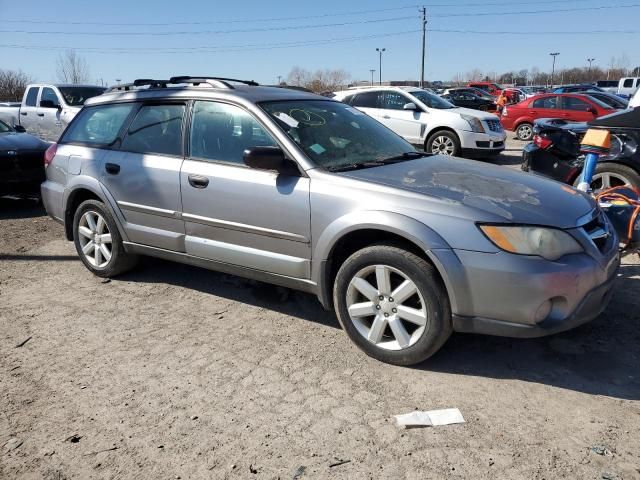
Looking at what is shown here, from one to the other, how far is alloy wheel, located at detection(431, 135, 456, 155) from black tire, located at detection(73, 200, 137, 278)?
8.06 meters

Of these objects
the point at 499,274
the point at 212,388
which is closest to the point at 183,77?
the point at 212,388

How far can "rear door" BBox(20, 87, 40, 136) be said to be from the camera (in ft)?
42.0

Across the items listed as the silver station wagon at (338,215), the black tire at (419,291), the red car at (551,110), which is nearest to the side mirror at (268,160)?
the silver station wagon at (338,215)

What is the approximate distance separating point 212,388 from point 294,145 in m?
1.68

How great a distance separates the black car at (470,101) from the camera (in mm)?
26328

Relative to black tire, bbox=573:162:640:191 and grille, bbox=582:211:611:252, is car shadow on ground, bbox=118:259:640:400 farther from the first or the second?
black tire, bbox=573:162:640:191

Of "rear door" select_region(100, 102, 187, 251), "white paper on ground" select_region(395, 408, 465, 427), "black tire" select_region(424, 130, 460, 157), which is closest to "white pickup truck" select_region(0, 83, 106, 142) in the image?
"black tire" select_region(424, 130, 460, 157)

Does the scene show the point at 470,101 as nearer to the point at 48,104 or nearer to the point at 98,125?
the point at 48,104

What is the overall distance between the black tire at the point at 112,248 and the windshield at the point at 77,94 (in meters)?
8.27

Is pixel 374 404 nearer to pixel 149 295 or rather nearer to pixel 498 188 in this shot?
pixel 498 188

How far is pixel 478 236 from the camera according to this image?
2.94m

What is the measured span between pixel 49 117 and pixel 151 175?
9674 mm

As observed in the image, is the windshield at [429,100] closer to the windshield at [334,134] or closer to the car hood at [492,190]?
the windshield at [334,134]

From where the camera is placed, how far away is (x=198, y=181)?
4.00m
